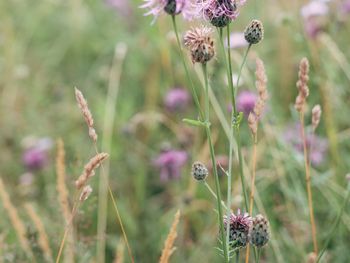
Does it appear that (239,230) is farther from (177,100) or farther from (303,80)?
(177,100)

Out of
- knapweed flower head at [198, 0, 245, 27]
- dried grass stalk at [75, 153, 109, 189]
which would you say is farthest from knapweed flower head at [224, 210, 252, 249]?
knapweed flower head at [198, 0, 245, 27]

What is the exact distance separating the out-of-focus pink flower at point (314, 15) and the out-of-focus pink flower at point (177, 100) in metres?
0.71

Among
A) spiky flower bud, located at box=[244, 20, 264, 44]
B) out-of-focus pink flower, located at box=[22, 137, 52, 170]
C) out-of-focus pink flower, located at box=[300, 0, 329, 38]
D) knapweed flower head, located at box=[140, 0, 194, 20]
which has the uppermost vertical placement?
out-of-focus pink flower, located at box=[300, 0, 329, 38]

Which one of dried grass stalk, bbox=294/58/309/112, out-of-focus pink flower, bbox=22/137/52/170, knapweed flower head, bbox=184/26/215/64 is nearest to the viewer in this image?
knapweed flower head, bbox=184/26/215/64

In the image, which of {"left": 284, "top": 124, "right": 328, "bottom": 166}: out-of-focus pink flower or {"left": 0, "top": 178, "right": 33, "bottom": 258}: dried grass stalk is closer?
{"left": 0, "top": 178, "right": 33, "bottom": 258}: dried grass stalk

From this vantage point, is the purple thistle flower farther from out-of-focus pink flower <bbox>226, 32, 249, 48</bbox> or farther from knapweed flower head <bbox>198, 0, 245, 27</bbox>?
knapweed flower head <bbox>198, 0, 245, 27</bbox>

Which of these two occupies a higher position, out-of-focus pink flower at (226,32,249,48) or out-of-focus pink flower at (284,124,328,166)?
out-of-focus pink flower at (226,32,249,48)

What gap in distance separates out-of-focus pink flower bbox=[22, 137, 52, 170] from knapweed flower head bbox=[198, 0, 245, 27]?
1643 mm

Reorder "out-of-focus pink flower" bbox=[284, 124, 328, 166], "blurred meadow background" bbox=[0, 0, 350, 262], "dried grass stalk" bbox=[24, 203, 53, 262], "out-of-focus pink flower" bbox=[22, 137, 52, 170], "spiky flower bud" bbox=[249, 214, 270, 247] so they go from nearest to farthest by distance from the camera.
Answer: "spiky flower bud" bbox=[249, 214, 270, 247], "dried grass stalk" bbox=[24, 203, 53, 262], "blurred meadow background" bbox=[0, 0, 350, 262], "out-of-focus pink flower" bbox=[284, 124, 328, 166], "out-of-focus pink flower" bbox=[22, 137, 52, 170]

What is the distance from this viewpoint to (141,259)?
2080mm

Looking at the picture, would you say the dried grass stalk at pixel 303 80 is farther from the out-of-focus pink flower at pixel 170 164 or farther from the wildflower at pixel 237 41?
the wildflower at pixel 237 41

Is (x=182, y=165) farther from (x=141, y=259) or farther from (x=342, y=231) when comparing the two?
(x=342, y=231)

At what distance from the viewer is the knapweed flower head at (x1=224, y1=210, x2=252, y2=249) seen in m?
1.04

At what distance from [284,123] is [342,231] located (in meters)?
0.85
